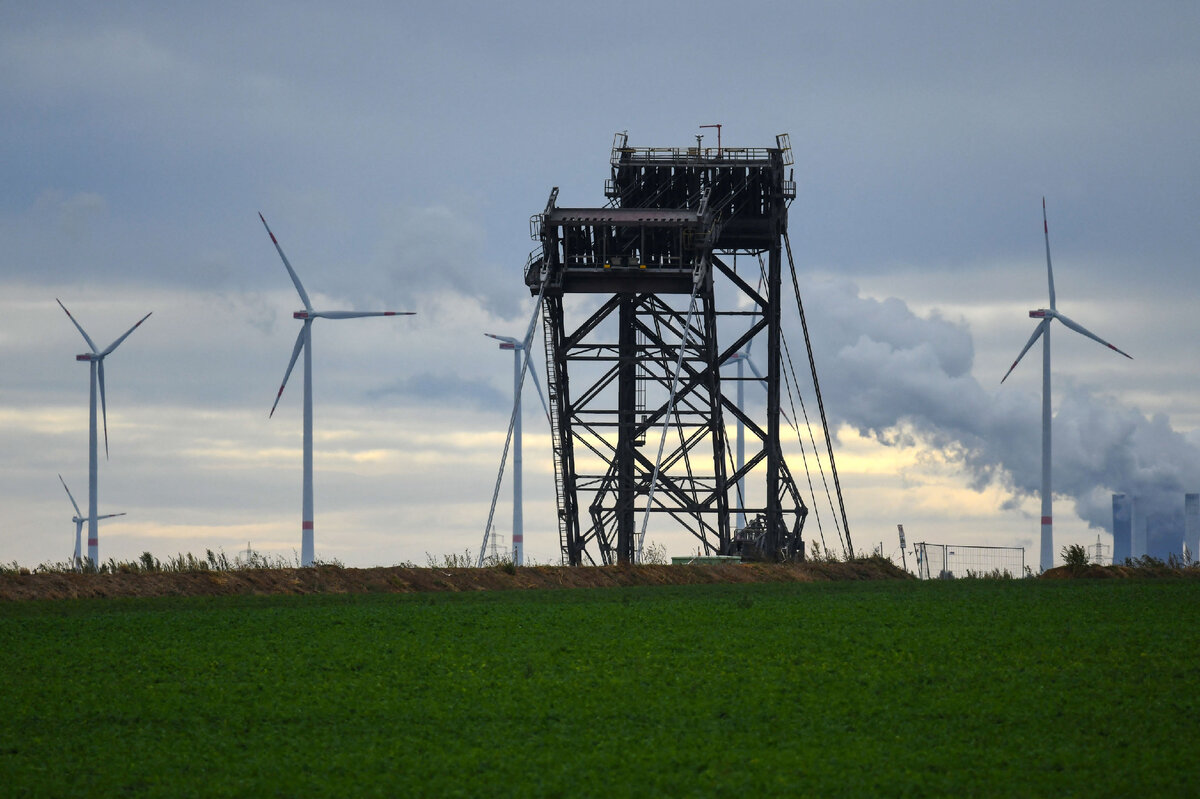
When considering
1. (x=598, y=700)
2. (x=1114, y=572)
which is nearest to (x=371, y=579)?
(x=598, y=700)

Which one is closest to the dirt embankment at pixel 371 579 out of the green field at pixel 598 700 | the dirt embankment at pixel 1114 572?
the green field at pixel 598 700

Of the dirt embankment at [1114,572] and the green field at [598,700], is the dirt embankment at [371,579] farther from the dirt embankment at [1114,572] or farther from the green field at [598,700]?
the dirt embankment at [1114,572]

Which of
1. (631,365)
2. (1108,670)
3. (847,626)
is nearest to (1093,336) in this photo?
(631,365)

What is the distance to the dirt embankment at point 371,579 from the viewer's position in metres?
41.3

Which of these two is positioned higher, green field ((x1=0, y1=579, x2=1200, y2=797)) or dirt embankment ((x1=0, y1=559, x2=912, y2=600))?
dirt embankment ((x1=0, y1=559, x2=912, y2=600))

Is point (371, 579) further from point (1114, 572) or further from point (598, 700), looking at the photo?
point (1114, 572)

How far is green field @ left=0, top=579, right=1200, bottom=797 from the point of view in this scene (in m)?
19.7

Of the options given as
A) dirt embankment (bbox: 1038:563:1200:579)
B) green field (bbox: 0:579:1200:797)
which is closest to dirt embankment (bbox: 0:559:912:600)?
green field (bbox: 0:579:1200:797)

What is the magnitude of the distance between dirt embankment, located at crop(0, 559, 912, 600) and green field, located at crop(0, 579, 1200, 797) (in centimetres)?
246

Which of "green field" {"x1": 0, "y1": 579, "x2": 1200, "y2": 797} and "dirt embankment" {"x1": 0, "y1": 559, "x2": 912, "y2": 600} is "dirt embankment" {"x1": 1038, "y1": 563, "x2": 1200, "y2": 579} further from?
"green field" {"x1": 0, "y1": 579, "x2": 1200, "y2": 797}

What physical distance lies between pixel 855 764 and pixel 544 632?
45.9 ft

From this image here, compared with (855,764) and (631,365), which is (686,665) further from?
(631,365)

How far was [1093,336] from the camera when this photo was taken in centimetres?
8106

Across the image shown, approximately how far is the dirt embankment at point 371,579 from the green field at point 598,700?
2458mm
